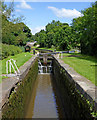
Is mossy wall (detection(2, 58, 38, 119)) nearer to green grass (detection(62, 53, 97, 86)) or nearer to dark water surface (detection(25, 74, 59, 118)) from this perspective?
dark water surface (detection(25, 74, 59, 118))

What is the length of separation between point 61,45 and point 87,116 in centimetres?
3961

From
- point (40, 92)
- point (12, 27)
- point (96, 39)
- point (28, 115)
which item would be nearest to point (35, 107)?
point (28, 115)

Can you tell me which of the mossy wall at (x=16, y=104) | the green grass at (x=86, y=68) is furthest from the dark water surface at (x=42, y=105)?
the green grass at (x=86, y=68)

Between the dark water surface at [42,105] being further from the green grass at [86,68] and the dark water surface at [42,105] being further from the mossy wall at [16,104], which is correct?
the green grass at [86,68]

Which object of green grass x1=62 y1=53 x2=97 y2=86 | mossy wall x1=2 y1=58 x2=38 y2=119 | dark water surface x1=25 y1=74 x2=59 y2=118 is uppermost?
green grass x1=62 y1=53 x2=97 y2=86

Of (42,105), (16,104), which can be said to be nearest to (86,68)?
(42,105)

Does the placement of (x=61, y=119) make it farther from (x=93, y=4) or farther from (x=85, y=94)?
(x=93, y=4)

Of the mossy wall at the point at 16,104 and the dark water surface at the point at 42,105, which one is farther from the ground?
the mossy wall at the point at 16,104

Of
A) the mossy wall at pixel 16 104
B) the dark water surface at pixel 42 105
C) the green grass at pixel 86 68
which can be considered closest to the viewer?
the mossy wall at pixel 16 104

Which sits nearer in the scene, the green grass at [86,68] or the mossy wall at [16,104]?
the mossy wall at [16,104]

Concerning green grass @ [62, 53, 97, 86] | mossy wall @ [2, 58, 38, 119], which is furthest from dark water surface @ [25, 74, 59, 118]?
green grass @ [62, 53, 97, 86]

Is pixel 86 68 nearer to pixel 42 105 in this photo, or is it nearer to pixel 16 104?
pixel 42 105

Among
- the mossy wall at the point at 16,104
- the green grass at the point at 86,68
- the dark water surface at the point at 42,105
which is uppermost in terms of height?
the green grass at the point at 86,68

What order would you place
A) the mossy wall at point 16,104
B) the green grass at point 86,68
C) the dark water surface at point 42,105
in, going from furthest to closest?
the dark water surface at point 42,105 → the green grass at point 86,68 → the mossy wall at point 16,104
